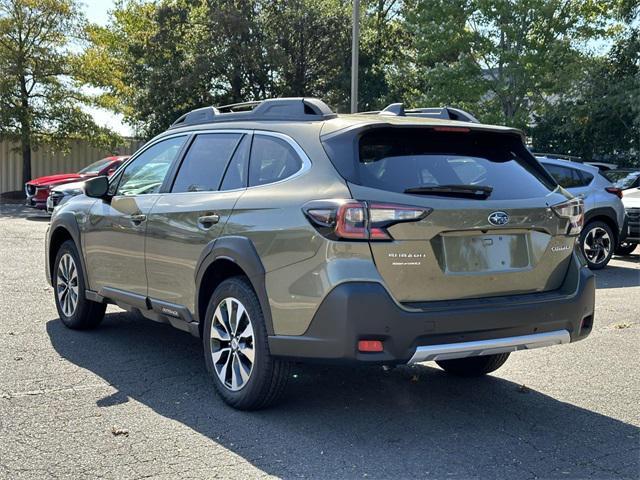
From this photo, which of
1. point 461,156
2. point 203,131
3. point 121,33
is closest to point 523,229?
point 461,156

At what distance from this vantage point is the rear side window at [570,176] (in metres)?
12.1

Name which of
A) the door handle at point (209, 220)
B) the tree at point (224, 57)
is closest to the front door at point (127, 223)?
the door handle at point (209, 220)

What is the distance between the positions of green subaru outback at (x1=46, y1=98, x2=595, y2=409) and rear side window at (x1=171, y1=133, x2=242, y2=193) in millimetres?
16

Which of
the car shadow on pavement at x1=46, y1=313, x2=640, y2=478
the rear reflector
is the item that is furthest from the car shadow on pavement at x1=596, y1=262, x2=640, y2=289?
the rear reflector

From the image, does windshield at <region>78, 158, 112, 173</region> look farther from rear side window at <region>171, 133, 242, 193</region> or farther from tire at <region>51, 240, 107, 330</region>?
rear side window at <region>171, 133, 242, 193</region>

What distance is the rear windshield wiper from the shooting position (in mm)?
4266

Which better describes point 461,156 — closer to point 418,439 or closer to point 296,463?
point 418,439

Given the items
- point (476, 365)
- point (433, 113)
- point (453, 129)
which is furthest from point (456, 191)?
point (476, 365)

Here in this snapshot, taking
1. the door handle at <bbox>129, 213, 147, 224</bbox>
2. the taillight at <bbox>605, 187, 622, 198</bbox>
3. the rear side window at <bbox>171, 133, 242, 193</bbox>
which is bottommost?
the door handle at <bbox>129, 213, 147, 224</bbox>

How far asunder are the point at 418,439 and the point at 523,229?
1345mm

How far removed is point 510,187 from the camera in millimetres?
4641

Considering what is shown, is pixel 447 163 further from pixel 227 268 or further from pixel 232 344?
pixel 232 344

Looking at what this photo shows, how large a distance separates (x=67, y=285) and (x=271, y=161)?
304cm

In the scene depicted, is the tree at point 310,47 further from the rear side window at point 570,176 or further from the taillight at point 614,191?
the taillight at point 614,191
